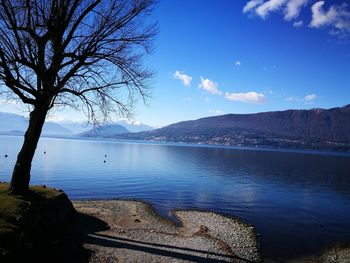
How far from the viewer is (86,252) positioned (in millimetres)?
21078

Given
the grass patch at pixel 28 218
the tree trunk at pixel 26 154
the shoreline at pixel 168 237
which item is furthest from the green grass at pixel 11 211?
the shoreline at pixel 168 237

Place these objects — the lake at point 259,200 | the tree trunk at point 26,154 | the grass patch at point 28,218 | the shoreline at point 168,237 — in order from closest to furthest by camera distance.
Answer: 1. the grass patch at point 28,218
2. the tree trunk at point 26,154
3. the shoreline at point 168,237
4. the lake at point 259,200

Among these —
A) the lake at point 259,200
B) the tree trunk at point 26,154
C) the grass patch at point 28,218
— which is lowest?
the lake at point 259,200

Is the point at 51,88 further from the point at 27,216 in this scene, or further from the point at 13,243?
the point at 13,243

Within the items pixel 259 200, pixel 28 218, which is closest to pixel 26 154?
pixel 28 218

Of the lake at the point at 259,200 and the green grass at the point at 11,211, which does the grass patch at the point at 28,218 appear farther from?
the lake at the point at 259,200

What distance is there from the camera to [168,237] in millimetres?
26781

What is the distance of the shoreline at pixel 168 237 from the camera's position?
22047 mm

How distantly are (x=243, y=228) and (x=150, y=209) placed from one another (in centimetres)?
1266

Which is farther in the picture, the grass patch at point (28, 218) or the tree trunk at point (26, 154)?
the tree trunk at point (26, 154)

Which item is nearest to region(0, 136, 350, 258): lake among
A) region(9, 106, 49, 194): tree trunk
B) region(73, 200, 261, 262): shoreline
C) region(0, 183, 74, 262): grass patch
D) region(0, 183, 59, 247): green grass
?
region(73, 200, 261, 262): shoreline

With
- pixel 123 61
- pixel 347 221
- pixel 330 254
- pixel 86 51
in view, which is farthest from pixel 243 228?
pixel 86 51

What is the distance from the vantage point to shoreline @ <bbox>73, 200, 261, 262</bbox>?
72.3ft

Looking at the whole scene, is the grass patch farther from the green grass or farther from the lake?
the lake
